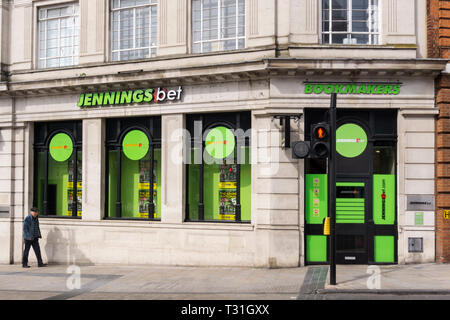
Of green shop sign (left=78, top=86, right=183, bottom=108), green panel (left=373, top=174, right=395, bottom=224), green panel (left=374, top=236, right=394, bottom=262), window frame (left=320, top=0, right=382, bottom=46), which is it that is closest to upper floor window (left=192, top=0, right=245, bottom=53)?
green shop sign (left=78, top=86, right=183, bottom=108)

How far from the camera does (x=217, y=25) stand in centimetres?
1363

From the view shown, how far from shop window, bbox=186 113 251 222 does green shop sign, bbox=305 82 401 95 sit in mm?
2172

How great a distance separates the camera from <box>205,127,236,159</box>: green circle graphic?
43.6 ft

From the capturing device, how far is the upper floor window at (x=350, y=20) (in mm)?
12789

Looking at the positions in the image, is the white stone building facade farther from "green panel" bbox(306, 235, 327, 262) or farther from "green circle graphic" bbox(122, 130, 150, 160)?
"green circle graphic" bbox(122, 130, 150, 160)

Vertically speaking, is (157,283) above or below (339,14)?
below

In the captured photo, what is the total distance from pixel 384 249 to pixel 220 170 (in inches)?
201

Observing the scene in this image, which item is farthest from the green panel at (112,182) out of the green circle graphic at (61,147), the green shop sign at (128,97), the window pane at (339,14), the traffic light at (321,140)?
the window pane at (339,14)

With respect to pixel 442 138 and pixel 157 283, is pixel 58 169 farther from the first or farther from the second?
pixel 442 138

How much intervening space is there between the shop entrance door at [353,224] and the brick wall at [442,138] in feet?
6.12

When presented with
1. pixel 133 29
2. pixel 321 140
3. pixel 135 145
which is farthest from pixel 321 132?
pixel 133 29

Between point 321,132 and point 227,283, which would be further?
point 227,283

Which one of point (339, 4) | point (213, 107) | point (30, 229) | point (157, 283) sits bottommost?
point (157, 283)

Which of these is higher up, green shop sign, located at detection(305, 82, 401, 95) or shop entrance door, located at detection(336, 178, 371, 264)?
green shop sign, located at detection(305, 82, 401, 95)
